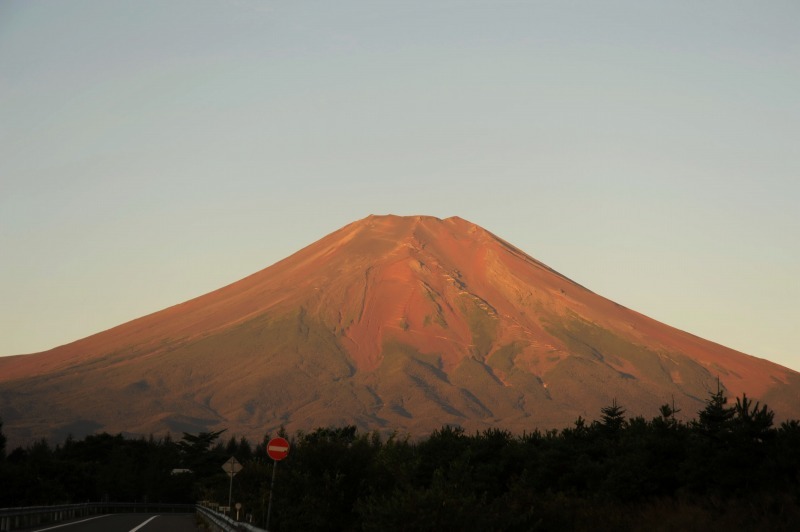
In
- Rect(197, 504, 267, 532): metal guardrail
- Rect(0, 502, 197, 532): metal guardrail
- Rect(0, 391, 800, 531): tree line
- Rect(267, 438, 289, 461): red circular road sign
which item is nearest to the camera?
Rect(197, 504, 267, 532): metal guardrail

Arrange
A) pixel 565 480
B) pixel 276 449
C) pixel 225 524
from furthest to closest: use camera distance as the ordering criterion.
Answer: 1. pixel 565 480
2. pixel 225 524
3. pixel 276 449

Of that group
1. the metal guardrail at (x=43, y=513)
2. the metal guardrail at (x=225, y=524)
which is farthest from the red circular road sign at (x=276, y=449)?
the metal guardrail at (x=43, y=513)

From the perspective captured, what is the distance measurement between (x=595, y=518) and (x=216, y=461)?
93.2 meters

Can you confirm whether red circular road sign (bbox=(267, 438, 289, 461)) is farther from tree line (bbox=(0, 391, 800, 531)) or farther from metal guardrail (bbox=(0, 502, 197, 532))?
metal guardrail (bbox=(0, 502, 197, 532))

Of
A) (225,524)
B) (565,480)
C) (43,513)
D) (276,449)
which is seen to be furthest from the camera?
(43,513)

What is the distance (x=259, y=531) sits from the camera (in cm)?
2188

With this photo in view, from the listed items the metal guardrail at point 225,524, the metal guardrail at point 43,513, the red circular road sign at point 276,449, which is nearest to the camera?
the metal guardrail at point 225,524

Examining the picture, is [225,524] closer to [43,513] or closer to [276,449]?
[276,449]

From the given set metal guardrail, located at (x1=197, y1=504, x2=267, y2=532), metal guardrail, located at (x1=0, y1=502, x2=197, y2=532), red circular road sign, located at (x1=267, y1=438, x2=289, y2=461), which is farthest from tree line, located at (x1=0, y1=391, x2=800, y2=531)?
metal guardrail, located at (x1=0, y1=502, x2=197, y2=532)

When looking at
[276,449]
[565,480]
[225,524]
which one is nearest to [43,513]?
[225,524]

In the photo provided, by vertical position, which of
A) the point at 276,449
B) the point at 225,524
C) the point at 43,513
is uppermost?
the point at 276,449

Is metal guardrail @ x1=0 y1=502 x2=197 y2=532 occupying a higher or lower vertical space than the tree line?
lower

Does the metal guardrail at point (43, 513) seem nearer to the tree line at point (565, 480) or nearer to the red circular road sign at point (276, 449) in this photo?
the tree line at point (565, 480)

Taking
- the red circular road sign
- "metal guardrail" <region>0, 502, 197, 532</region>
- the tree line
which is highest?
the red circular road sign
